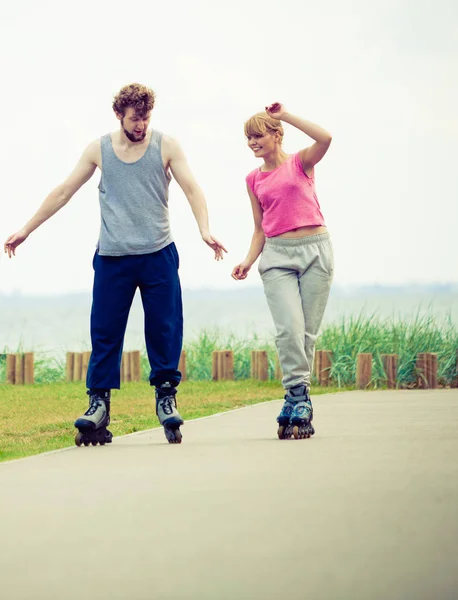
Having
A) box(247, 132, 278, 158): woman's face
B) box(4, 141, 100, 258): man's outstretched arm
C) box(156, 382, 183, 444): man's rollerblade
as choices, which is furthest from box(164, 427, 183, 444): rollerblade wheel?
box(247, 132, 278, 158): woman's face

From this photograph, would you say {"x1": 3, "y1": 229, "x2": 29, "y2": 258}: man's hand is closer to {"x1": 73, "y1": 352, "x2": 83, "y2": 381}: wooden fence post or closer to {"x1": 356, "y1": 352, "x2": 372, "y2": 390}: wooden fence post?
{"x1": 356, "y1": 352, "x2": 372, "y2": 390}: wooden fence post

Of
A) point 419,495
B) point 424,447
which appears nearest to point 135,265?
point 424,447

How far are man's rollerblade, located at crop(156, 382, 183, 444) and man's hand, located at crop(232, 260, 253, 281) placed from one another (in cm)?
85

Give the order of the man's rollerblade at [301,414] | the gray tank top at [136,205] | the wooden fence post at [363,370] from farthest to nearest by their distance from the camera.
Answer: the wooden fence post at [363,370], the man's rollerblade at [301,414], the gray tank top at [136,205]

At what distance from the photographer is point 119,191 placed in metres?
7.06

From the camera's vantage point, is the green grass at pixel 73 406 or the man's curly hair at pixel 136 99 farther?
the green grass at pixel 73 406

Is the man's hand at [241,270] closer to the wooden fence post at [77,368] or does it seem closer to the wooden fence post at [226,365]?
the wooden fence post at [226,365]

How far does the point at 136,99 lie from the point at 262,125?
2.75 feet

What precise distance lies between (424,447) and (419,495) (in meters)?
1.65

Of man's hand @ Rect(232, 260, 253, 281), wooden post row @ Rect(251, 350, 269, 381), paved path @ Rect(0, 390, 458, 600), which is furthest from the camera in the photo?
wooden post row @ Rect(251, 350, 269, 381)

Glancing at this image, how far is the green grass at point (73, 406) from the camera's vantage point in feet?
27.5

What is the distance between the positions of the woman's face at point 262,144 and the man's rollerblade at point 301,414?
1.43m

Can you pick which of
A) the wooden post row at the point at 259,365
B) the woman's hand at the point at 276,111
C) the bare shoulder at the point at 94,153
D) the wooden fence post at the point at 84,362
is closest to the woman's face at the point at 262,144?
the woman's hand at the point at 276,111

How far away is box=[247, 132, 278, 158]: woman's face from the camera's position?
24.1 feet
